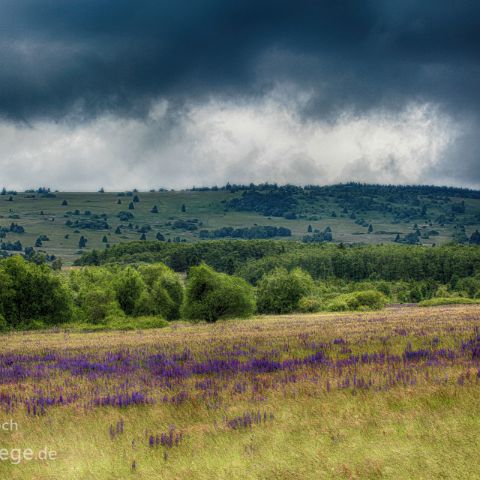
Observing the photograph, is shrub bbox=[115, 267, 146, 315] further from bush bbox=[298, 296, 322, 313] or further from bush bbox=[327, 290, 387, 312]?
bush bbox=[327, 290, 387, 312]

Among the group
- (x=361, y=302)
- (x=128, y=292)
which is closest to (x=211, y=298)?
(x=128, y=292)

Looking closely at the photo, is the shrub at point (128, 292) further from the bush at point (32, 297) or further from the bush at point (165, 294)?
the bush at point (32, 297)

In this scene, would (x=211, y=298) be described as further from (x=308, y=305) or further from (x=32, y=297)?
(x=308, y=305)

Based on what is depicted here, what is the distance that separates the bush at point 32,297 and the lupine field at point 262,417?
58399 mm

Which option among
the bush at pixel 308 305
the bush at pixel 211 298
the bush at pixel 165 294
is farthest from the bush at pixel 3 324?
the bush at pixel 308 305

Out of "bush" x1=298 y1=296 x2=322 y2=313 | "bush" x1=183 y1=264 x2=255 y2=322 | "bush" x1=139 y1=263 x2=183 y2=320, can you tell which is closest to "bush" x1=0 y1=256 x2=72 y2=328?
"bush" x1=139 y1=263 x2=183 y2=320

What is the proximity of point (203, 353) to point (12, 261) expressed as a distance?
62223mm

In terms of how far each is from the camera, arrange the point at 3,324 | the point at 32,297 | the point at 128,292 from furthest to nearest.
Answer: the point at 128,292 < the point at 32,297 < the point at 3,324

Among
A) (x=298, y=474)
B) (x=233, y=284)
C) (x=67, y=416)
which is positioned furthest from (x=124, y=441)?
(x=233, y=284)

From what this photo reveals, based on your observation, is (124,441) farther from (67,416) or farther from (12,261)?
(12,261)

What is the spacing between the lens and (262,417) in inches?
398

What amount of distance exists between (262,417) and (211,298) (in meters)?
49.4

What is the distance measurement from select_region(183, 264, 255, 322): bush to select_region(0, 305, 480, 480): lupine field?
144 ft

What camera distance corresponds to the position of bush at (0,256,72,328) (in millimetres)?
69688
